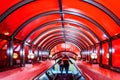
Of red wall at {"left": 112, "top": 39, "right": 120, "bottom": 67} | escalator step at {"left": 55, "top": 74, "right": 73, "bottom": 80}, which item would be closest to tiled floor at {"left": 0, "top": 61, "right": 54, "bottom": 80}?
red wall at {"left": 112, "top": 39, "right": 120, "bottom": 67}

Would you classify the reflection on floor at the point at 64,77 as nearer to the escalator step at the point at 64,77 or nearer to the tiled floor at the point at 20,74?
the escalator step at the point at 64,77

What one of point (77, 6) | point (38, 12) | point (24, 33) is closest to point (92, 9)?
point (77, 6)

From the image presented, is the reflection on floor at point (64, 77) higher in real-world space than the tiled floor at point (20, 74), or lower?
lower

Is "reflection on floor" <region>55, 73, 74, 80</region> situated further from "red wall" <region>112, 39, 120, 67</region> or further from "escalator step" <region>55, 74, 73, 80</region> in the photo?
"red wall" <region>112, 39, 120, 67</region>

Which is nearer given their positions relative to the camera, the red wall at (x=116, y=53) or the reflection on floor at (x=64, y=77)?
the red wall at (x=116, y=53)

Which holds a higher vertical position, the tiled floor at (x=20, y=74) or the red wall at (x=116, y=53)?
the red wall at (x=116, y=53)

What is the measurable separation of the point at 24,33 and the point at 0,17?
8175 mm

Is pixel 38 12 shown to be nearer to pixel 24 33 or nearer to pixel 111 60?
pixel 24 33

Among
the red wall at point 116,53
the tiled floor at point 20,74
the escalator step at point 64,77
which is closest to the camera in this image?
the tiled floor at point 20,74

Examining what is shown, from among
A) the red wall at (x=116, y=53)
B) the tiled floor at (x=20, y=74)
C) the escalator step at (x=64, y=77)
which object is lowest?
the escalator step at (x=64, y=77)

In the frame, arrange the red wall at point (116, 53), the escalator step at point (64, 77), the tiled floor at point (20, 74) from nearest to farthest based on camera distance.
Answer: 1. the tiled floor at point (20, 74)
2. the red wall at point (116, 53)
3. the escalator step at point (64, 77)

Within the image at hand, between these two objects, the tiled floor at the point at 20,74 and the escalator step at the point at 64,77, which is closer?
the tiled floor at the point at 20,74

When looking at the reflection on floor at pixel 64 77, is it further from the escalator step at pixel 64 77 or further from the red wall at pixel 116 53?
the red wall at pixel 116 53

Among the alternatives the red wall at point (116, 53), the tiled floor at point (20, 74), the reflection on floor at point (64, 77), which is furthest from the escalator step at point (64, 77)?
the red wall at point (116, 53)
